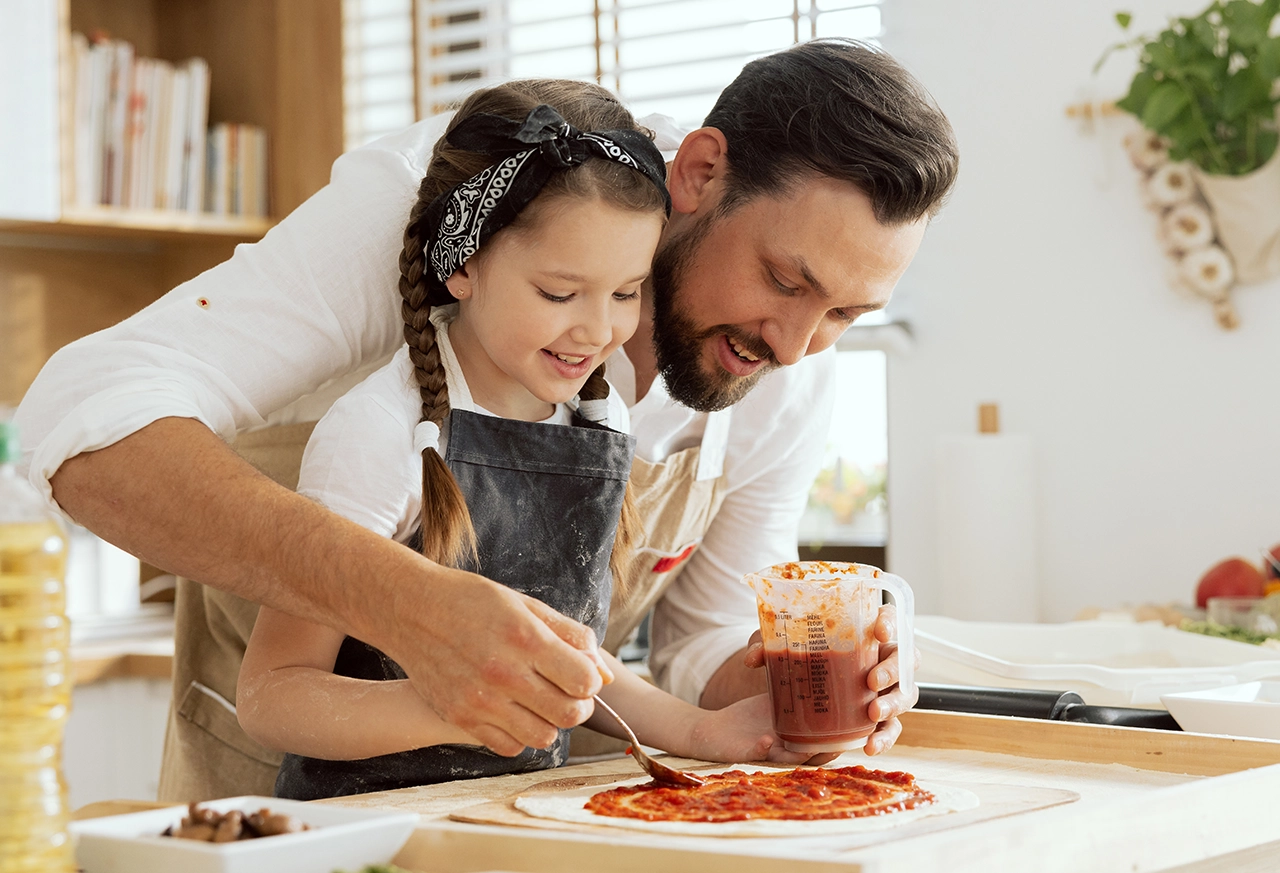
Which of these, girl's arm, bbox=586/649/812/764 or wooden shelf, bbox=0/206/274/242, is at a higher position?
wooden shelf, bbox=0/206/274/242

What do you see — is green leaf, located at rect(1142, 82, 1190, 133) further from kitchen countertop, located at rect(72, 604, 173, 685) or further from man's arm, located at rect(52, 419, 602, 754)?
kitchen countertop, located at rect(72, 604, 173, 685)

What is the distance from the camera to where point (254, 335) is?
4.31 ft

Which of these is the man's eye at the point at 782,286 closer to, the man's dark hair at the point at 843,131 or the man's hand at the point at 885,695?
the man's dark hair at the point at 843,131

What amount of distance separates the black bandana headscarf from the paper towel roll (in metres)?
1.44

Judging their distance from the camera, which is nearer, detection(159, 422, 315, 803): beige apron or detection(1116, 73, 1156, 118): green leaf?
detection(159, 422, 315, 803): beige apron

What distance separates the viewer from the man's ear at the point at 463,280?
129 centimetres

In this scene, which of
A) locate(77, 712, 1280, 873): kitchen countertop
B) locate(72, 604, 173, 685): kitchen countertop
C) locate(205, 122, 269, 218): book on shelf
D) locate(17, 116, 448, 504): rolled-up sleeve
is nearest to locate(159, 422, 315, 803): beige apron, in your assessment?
locate(17, 116, 448, 504): rolled-up sleeve

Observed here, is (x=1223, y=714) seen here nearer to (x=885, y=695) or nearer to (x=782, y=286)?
(x=885, y=695)

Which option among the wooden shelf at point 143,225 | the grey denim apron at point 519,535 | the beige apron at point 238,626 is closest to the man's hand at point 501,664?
the grey denim apron at point 519,535

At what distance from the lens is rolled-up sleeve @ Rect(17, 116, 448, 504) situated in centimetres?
117

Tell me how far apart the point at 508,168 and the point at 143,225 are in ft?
6.80

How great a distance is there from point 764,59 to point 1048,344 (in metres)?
1.35

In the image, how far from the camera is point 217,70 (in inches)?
134

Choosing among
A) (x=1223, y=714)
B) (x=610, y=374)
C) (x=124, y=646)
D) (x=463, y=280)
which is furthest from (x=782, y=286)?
(x=124, y=646)
